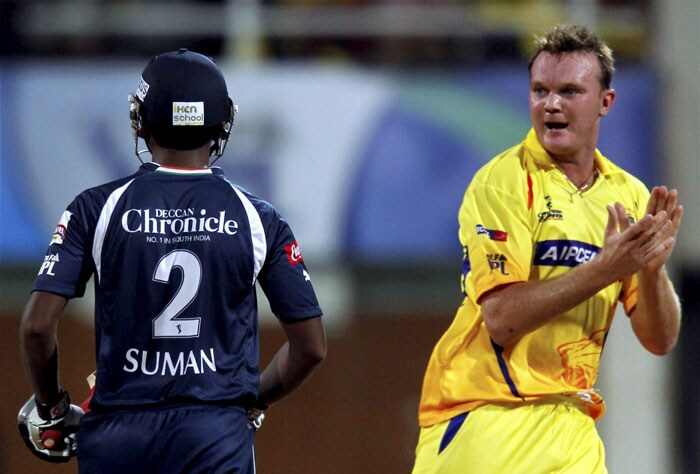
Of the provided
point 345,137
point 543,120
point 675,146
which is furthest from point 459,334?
point 675,146

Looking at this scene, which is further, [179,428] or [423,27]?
[423,27]

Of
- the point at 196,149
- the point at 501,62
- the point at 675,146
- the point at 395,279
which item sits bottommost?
the point at 395,279

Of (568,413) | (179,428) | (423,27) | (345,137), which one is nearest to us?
(179,428)

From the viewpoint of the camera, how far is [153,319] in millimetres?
3943

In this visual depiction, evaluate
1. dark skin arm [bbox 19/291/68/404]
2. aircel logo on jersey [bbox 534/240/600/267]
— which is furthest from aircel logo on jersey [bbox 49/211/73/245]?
aircel logo on jersey [bbox 534/240/600/267]

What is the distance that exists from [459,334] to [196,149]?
1254mm

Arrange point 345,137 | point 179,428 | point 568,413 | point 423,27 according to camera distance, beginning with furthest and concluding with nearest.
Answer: point 423,27 → point 345,137 → point 568,413 → point 179,428

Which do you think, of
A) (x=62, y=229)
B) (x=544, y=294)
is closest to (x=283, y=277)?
(x=62, y=229)

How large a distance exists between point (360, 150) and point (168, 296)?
5971 mm

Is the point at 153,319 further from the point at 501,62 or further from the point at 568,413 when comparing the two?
the point at 501,62

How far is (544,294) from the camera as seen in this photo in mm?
4379

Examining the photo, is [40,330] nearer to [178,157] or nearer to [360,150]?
[178,157]

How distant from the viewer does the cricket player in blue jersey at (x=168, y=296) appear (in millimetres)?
3936

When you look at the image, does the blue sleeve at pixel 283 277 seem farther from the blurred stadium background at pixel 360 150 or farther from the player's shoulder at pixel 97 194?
the blurred stadium background at pixel 360 150
